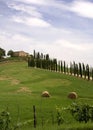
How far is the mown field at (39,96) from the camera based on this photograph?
114 ft

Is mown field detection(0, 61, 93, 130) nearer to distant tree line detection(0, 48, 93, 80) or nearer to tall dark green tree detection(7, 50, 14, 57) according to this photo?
distant tree line detection(0, 48, 93, 80)

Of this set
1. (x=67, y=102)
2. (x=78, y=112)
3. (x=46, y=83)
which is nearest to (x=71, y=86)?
(x=46, y=83)

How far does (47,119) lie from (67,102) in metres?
13.4

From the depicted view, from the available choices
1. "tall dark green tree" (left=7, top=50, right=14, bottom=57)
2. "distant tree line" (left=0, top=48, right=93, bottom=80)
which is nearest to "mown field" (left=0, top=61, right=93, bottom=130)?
"distant tree line" (left=0, top=48, right=93, bottom=80)

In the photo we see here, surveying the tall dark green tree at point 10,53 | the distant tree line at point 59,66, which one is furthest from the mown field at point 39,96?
the tall dark green tree at point 10,53

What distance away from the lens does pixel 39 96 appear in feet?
181

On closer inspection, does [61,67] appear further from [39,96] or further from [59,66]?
[39,96]

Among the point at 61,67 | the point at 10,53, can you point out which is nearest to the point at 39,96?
the point at 61,67

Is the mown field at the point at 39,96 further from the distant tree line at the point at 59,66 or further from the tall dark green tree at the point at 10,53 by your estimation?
the tall dark green tree at the point at 10,53

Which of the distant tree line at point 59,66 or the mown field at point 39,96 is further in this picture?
the distant tree line at point 59,66

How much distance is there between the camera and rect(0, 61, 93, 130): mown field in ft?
114

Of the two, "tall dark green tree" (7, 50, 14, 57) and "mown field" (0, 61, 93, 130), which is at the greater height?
"tall dark green tree" (7, 50, 14, 57)

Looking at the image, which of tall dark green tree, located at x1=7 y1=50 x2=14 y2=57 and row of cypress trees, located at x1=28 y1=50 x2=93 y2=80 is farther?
tall dark green tree, located at x1=7 y1=50 x2=14 y2=57

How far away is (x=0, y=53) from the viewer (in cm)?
15512
